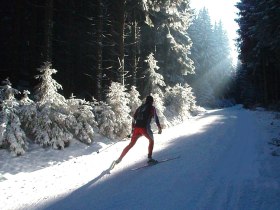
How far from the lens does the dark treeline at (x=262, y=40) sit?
2269cm

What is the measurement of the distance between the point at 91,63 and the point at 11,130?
14.6m

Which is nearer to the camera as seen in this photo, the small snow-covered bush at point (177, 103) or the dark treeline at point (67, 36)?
the dark treeline at point (67, 36)

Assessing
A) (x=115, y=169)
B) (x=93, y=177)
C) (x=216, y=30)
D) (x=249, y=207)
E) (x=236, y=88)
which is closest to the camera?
(x=249, y=207)

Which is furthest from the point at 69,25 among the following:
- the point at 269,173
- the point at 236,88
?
the point at 236,88

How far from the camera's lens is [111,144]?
1460 centimetres

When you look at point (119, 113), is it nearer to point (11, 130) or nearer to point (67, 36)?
point (11, 130)

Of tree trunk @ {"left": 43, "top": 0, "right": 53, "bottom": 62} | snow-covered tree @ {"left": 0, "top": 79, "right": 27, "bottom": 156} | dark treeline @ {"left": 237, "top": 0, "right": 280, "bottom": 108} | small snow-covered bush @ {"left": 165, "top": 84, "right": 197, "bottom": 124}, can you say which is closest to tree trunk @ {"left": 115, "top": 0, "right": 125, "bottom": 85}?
tree trunk @ {"left": 43, "top": 0, "right": 53, "bottom": 62}

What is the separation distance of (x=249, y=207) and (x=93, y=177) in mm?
4541

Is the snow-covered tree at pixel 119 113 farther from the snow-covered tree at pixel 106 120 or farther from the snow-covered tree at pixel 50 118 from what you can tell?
the snow-covered tree at pixel 50 118

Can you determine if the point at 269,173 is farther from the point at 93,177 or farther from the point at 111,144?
the point at 111,144

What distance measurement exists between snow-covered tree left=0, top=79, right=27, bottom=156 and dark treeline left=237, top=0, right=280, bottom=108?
17.2m

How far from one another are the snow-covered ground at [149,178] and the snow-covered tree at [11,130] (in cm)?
32

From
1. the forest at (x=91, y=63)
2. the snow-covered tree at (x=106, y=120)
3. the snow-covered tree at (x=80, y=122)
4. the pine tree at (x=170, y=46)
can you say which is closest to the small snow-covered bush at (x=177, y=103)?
the forest at (x=91, y=63)

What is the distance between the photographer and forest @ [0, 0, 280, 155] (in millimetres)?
12438
